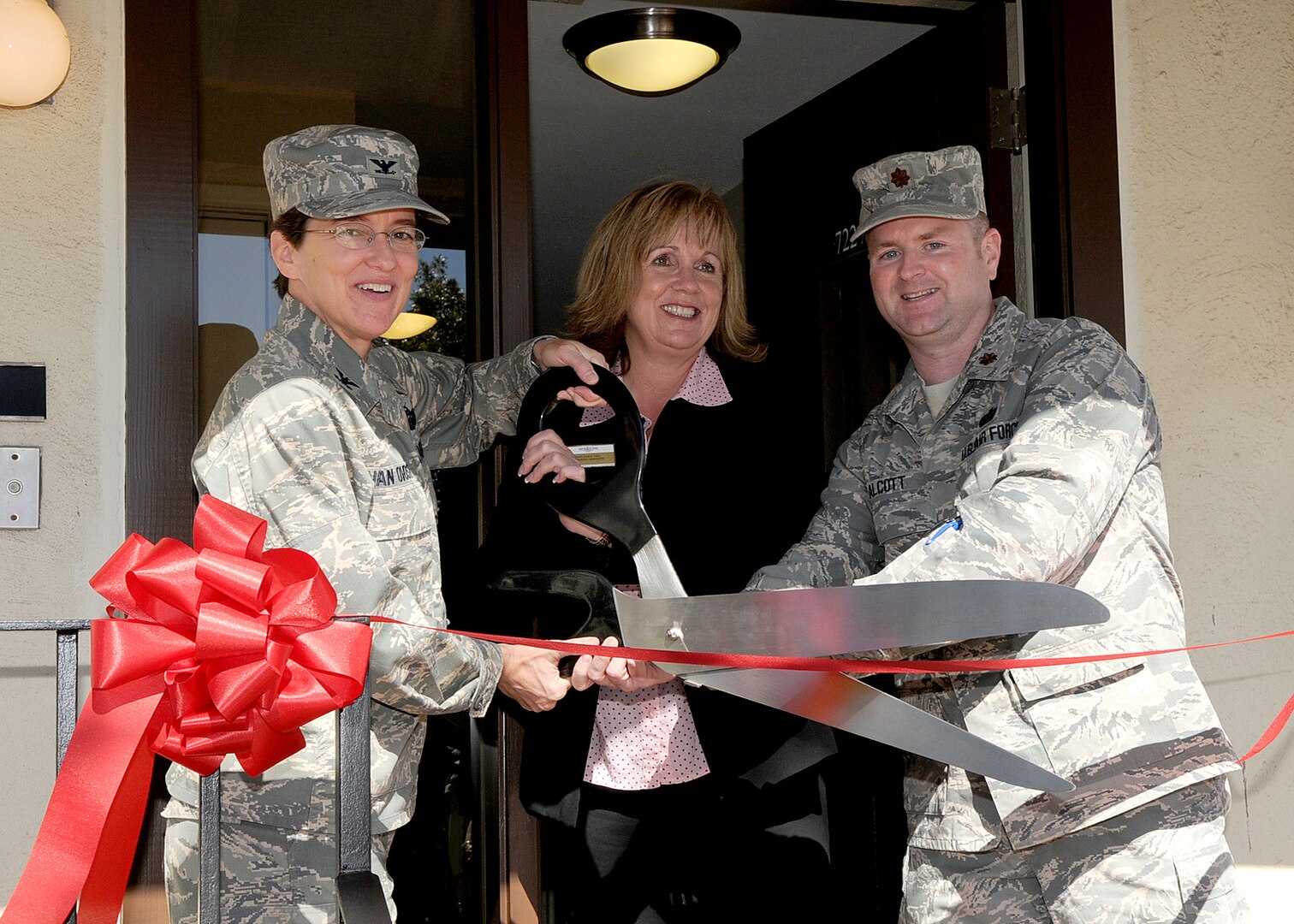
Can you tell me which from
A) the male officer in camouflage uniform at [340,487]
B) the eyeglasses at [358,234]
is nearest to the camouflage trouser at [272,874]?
the male officer in camouflage uniform at [340,487]

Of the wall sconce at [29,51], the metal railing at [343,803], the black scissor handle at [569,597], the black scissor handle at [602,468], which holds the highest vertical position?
the wall sconce at [29,51]

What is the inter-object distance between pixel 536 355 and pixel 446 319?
441 mm

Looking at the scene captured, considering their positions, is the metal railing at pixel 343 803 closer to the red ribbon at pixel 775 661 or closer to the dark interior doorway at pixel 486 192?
the red ribbon at pixel 775 661

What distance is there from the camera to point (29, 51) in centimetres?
203

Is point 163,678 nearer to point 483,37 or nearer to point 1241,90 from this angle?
point 483,37

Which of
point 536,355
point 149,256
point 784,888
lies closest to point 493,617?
point 536,355

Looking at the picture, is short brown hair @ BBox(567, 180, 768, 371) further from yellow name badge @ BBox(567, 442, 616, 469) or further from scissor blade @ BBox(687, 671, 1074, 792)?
scissor blade @ BBox(687, 671, 1074, 792)

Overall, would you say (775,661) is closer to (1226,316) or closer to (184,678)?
(184,678)

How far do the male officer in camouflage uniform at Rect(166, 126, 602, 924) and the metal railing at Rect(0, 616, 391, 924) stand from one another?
0.42 m

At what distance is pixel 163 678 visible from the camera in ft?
3.67

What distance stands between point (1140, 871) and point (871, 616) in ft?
2.00

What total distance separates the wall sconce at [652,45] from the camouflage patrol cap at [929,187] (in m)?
1.10

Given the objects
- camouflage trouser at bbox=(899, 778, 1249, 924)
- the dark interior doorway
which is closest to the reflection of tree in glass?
the dark interior doorway

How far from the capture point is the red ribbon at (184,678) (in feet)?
3.51
